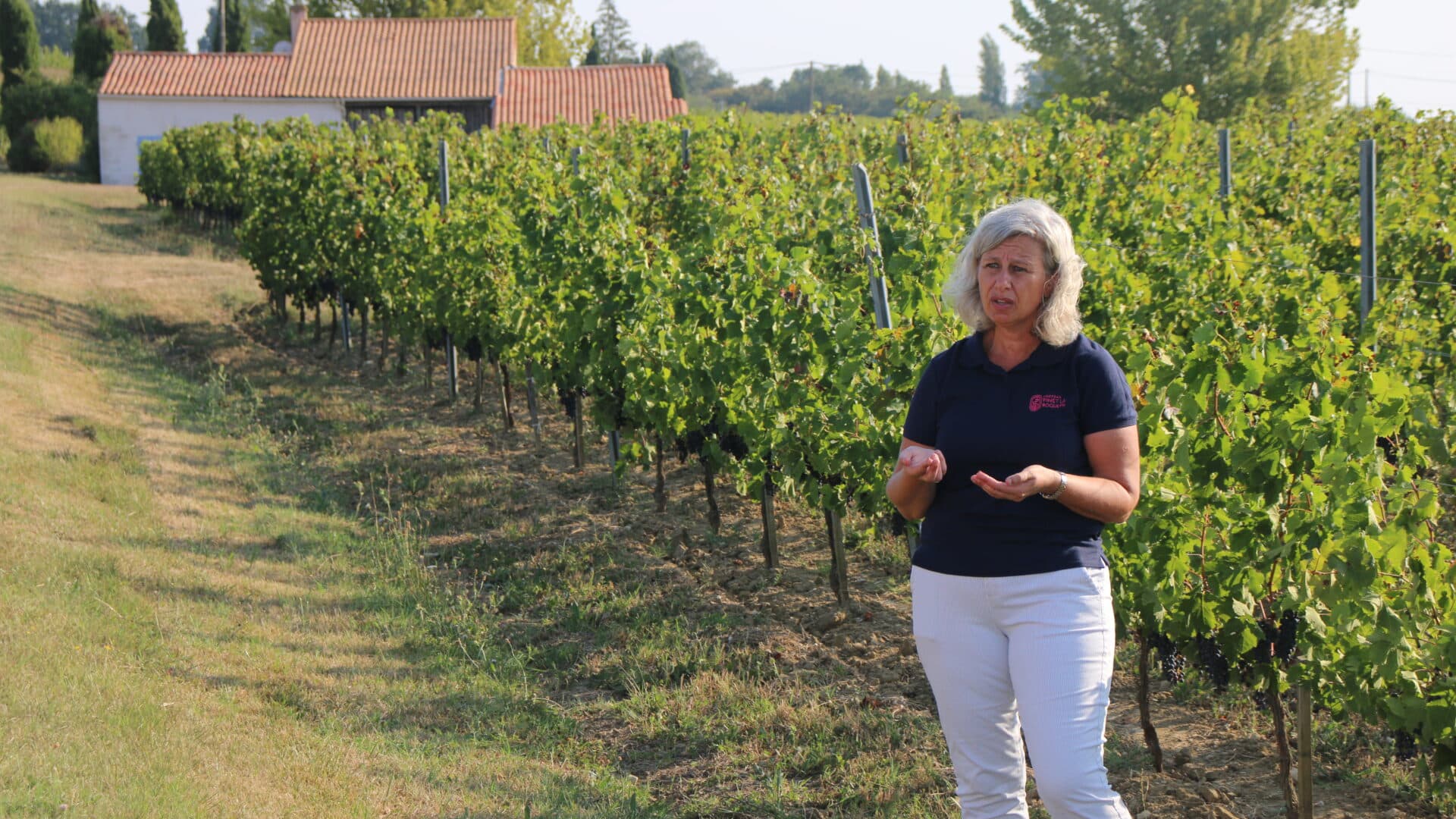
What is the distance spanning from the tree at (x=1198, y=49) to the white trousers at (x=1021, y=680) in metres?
34.3

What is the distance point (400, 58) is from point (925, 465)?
40.4m

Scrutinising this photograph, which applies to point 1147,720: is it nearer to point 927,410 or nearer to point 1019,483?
point 927,410

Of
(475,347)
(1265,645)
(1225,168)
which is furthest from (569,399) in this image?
(1265,645)

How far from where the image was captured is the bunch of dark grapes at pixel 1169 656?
4094mm

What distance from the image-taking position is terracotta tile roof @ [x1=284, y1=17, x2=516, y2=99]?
38.6 metres

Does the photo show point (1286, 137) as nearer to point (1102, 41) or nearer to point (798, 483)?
point (798, 483)

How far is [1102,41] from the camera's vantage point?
37469 mm

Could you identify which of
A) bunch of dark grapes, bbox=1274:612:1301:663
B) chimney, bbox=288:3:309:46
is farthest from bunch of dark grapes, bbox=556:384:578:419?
chimney, bbox=288:3:309:46

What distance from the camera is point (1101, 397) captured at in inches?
107

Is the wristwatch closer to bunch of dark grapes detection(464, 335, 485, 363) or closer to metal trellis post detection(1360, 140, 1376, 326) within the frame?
metal trellis post detection(1360, 140, 1376, 326)

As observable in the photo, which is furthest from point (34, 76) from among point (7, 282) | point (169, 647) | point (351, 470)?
point (169, 647)

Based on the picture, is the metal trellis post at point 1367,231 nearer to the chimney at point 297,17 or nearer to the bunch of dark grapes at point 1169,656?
the bunch of dark grapes at point 1169,656

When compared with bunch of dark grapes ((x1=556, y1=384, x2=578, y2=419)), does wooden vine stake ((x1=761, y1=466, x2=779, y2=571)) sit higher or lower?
lower

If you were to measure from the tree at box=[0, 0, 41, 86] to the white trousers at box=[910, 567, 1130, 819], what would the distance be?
5253 centimetres
